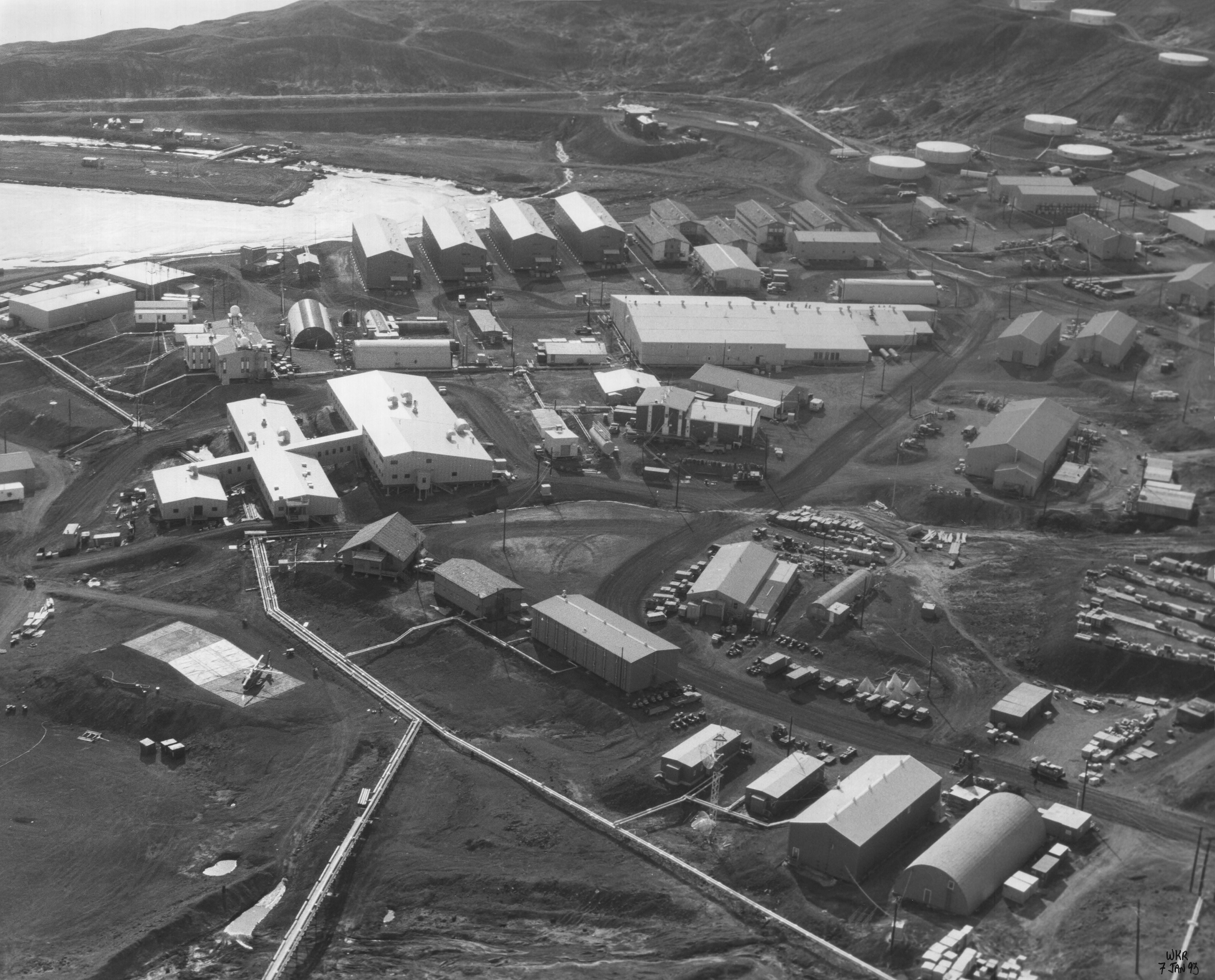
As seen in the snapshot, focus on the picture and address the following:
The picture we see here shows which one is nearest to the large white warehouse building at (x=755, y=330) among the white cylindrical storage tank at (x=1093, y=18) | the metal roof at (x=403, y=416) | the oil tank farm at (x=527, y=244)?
the oil tank farm at (x=527, y=244)

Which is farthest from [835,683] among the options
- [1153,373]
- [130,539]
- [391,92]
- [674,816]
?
[391,92]

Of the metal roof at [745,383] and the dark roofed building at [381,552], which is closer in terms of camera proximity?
the dark roofed building at [381,552]

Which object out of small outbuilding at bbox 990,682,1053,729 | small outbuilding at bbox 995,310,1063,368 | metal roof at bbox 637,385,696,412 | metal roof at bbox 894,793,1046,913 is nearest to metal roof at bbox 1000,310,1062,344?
small outbuilding at bbox 995,310,1063,368

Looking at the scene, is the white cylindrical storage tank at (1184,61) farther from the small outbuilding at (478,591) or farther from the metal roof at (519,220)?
Answer: the small outbuilding at (478,591)

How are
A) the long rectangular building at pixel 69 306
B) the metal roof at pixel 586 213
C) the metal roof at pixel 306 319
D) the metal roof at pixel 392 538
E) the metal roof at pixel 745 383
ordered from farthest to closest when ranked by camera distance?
the metal roof at pixel 586 213 < the long rectangular building at pixel 69 306 < the metal roof at pixel 306 319 < the metal roof at pixel 745 383 < the metal roof at pixel 392 538

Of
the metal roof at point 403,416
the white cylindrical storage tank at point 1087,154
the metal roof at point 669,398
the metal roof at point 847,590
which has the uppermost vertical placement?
the white cylindrical storage tank at point 1087,154

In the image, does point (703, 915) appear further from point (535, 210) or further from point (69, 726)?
point (535, 210)
